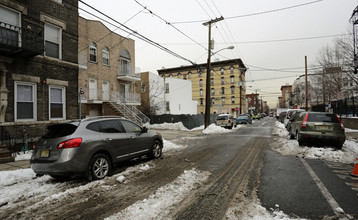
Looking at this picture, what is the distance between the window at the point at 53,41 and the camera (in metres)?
11.0

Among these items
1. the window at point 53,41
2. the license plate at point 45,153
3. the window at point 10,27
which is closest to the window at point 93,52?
the window at point 53,41

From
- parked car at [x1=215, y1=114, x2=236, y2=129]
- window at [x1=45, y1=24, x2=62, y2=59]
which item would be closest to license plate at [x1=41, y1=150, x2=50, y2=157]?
window at [x1=45, y1=24, x2=62, y2=59]

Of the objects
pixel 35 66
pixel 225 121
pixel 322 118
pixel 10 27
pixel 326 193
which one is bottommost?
pixel 326 193

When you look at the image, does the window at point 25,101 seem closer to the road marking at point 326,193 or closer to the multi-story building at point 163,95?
the road marking at point 326,193

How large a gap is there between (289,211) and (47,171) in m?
5.30

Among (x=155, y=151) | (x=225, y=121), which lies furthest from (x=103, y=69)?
(x=155, y=151)

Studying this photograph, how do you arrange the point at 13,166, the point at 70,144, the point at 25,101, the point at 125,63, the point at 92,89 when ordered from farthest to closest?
the point at 125,63, the point at 92,89, the point at 25,101, the point at 13,166, the point at 70,144

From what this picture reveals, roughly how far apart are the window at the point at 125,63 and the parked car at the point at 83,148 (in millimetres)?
18594

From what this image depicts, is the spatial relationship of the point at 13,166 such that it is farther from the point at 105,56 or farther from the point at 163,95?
the point at 163,95

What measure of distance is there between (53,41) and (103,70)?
33.7ft

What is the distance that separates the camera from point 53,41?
11.3 m

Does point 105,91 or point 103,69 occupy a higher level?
point 103,69

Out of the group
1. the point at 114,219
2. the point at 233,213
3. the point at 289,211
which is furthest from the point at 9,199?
the point at 289,211

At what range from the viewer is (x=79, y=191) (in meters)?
4.52
